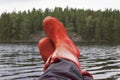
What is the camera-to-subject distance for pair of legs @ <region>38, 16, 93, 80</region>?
14.4 feet

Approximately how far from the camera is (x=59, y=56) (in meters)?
4.79

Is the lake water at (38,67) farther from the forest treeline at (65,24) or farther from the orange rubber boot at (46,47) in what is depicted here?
the forest treeline at (65,24)

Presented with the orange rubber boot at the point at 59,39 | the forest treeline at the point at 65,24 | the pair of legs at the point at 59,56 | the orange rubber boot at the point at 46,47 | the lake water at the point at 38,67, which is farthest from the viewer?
the forest treeline at the point at 65,24

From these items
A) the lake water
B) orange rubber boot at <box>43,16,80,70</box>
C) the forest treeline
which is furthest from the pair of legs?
the forest treeline

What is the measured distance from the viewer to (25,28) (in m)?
120

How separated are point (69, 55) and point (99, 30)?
361ft

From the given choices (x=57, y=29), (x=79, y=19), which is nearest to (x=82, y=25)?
(x=79, y=19)

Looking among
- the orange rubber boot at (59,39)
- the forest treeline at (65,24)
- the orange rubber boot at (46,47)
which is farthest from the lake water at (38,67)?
the forest treeline at (65,24)

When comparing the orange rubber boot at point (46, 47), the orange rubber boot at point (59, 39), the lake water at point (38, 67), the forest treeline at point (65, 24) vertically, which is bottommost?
the forest treeline at point (65, 24)

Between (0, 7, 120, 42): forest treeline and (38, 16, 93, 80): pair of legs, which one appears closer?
(38, 16, 93, 80): pair of legs

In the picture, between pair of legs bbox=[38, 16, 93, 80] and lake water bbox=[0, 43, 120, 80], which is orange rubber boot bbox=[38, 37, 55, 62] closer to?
pair of legs bbox=[38, 16, 93, 80]

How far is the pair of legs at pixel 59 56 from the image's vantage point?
4.38 metres

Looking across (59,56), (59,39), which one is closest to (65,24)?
(59,39)

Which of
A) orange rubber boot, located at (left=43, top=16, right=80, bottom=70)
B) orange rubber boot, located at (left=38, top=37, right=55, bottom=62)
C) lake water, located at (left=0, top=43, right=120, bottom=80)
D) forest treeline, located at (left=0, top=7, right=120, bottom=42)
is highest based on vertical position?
orange rubber boot, located at (left=43, top=16, right=80, bottom=70)
